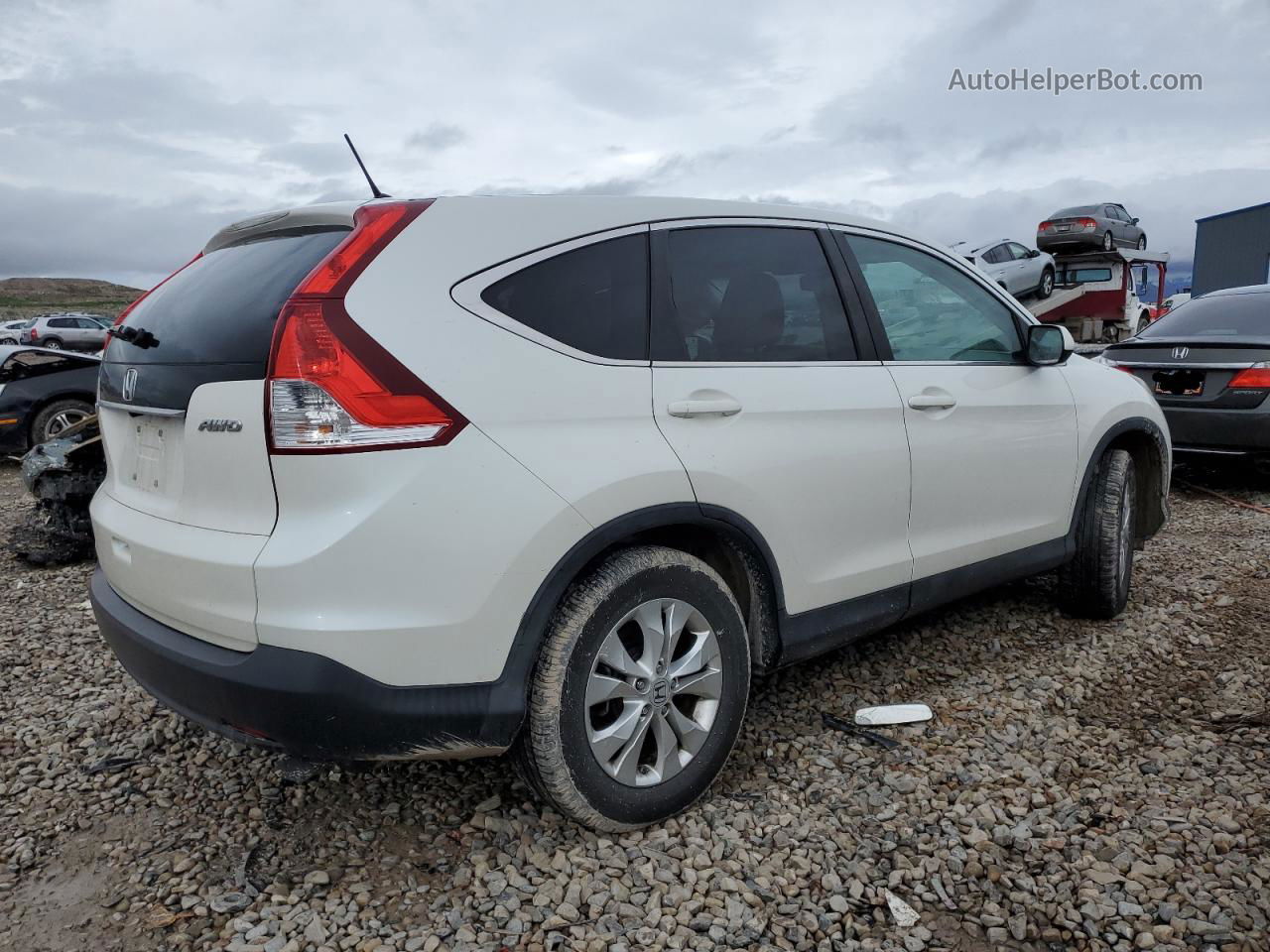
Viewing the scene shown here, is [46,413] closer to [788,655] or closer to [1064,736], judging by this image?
[788,655]

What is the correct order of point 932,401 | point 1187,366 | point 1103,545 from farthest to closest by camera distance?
point 1187,366, point 1103,545, point 932,401

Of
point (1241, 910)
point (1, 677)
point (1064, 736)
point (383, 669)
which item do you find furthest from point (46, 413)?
point (1241, 910)

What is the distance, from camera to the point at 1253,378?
6.51m

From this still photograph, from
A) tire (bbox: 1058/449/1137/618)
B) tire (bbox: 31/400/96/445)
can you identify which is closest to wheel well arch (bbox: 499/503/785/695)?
tire (bbox: 1058/449/1137/618)

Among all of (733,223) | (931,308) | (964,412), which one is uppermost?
(733,223)

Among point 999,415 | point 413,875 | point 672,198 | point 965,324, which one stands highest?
point 672,198

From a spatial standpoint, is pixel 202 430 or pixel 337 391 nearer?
pixel 337 391

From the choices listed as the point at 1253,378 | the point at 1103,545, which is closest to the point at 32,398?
the point at 1103,545

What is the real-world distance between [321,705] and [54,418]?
8594 millimetres

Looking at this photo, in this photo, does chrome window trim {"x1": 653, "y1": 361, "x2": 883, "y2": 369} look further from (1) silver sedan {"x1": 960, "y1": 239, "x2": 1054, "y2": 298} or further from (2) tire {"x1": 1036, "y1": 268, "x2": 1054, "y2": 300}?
(2) tire {"x1": 1036, "y1": 268, "x2": 1054, "y2": 300}

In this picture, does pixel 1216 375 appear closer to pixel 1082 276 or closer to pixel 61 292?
pixel 1082 276

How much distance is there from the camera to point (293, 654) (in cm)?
200

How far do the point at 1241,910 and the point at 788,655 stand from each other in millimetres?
1246

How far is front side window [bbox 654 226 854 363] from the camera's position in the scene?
2.62 metres
